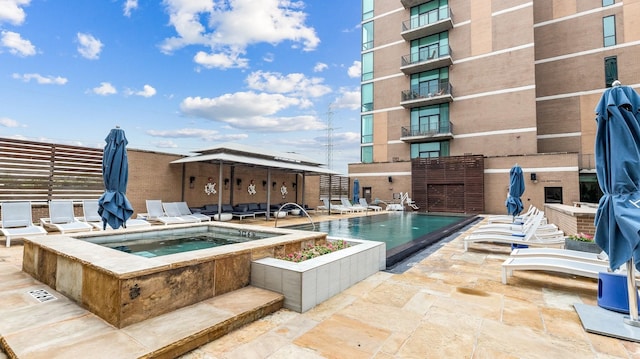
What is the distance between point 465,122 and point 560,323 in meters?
19.3

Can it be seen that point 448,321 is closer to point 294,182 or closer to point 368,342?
point 368,342

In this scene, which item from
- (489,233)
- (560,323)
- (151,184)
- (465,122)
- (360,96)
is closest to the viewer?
(560,323)

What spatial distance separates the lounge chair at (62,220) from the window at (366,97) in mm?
20559

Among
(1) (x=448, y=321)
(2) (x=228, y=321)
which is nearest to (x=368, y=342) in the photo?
(1) (x=448, y=321)

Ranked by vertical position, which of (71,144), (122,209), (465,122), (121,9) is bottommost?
(122,209)

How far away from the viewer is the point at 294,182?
17562 millimetres

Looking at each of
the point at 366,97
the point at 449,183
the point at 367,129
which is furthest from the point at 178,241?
the point at 366,97

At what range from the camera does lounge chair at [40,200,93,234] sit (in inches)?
295

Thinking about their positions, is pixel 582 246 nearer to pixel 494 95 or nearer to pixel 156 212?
pixel 156 212

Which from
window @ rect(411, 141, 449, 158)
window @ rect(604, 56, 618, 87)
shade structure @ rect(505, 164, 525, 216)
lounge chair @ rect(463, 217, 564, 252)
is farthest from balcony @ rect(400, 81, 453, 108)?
lounge chair @ rect(463, 217, 564, 252)

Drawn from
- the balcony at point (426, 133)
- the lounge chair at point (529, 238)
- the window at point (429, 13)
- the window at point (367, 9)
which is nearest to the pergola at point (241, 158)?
the lounge chair at point (529, 238)

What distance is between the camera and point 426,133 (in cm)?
2105

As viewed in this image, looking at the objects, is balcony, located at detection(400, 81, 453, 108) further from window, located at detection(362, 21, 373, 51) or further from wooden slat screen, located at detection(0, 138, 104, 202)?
wooden slat screen, located at detection(0, 138, 104, 202)

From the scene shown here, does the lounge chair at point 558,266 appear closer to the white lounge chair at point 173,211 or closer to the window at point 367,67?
the white lounge chair at point 173,211
